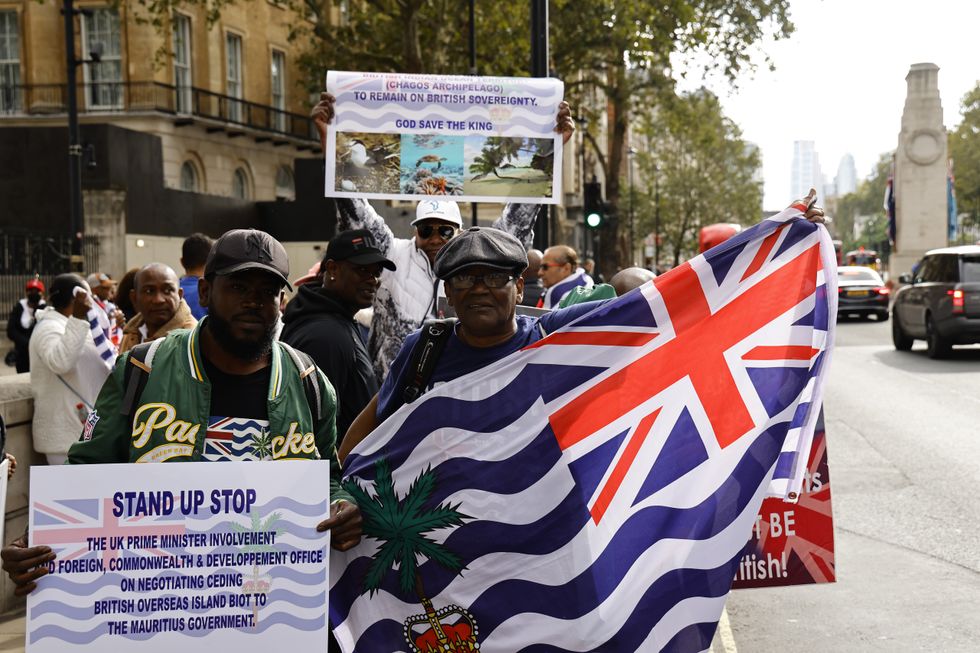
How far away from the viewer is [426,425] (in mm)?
3707

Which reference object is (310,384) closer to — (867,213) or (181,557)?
(181,557)

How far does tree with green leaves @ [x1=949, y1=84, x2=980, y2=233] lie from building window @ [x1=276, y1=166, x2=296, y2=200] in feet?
180

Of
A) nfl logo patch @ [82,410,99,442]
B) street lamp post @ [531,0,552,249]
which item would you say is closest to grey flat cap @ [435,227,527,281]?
nfl logo patch @ [82,410,99,442]

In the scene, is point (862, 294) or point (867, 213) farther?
point (867, 213)

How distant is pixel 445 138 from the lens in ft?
20.6

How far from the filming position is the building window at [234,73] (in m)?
37.9

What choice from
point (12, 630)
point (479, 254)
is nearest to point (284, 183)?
point (12, 630)

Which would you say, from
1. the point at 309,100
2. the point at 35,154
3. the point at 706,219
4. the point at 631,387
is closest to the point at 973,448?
the point at 631,387

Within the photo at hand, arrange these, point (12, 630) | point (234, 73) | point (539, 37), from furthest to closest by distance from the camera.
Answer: point (234, 73)
point (539, 37)
point (12, 630)

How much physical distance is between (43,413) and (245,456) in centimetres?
366

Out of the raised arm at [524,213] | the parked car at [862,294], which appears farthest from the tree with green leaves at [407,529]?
the parked car at [862,294]

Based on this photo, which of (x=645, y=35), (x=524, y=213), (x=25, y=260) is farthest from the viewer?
(x=645, y=35)

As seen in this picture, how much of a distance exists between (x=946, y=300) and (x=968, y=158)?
65782mm

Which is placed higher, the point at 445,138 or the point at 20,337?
the point at 445,138
